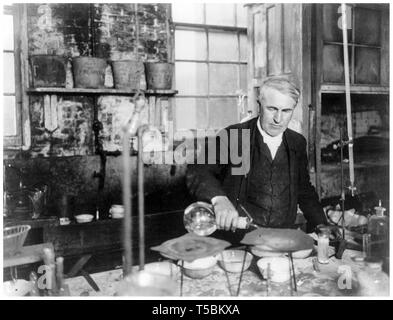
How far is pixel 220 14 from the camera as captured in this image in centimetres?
523

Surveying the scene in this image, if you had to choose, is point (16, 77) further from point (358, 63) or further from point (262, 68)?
point (358, 63)

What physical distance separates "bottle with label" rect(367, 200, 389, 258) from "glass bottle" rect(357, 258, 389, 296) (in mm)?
114

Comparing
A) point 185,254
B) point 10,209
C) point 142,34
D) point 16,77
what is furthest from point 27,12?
point 185,254

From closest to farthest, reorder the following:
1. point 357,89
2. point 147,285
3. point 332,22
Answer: point 147,285 < point 332,22 < point 357,89

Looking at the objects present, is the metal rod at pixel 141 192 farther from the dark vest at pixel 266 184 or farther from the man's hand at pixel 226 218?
the dark vest at pixel 266 184

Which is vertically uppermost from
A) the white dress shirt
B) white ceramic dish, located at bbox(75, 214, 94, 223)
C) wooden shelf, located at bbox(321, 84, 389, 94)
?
wooden shelf, located at bbox(321, 84, 389, 94)

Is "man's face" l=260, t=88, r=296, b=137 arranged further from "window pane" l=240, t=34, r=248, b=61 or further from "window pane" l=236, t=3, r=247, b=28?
"window pane" l=236, t=3, r=247, b=28

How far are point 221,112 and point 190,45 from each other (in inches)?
38.0

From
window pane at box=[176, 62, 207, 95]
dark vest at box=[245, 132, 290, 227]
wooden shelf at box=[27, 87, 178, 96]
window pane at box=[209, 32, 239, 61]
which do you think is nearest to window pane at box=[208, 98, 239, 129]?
window pane at box=[176, 62, 207, 95]

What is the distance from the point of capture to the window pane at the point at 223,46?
5234mm

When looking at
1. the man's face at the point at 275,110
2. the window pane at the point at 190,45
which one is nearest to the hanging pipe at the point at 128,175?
the man's face at the point at 275,110

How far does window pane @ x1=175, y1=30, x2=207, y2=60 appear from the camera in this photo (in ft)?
16.7

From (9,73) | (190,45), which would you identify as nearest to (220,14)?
(190,45)

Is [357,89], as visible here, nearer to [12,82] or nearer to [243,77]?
[243,77]
